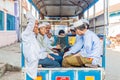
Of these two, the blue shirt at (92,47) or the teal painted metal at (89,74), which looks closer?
the teal painted metal at (89,74)

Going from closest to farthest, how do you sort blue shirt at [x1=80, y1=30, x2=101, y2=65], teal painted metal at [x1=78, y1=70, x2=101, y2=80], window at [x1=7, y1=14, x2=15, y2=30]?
teal painted metal at [x1=78, y1=70, x2=101, y2=80], blue shirt at [x1=80, y1=30, x2=101, y2=65], window at [x1=7, y1=14, x2=15, y2=30]

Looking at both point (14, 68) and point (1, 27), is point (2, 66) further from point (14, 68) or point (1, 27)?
point (1, 27)

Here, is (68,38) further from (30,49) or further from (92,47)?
(30,49)

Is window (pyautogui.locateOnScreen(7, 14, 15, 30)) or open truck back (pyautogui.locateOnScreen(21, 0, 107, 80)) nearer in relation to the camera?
open truck back (pyautogui.locateOnScreen(21, 0, 107, 80))

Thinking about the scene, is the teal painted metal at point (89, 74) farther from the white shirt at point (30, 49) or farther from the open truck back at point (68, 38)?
the white shirt at point (30, 49)

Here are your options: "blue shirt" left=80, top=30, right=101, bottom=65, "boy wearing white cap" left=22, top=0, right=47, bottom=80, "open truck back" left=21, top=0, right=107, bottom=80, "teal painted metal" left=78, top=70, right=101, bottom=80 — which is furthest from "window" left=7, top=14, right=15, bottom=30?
"teal painted metal" left=78, top=70, right=101, bottom=80

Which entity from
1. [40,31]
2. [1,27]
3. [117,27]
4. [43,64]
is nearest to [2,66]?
[40,31]

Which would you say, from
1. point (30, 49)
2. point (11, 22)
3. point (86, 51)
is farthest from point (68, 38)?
point (11, 22)

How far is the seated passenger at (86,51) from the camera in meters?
4.21

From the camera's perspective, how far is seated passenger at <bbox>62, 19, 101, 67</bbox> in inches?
166

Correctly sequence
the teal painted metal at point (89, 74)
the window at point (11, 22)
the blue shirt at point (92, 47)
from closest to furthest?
the teal painted metal at point (89, 74), the blue shirt at point (92, 47), the window at point (11, 22)

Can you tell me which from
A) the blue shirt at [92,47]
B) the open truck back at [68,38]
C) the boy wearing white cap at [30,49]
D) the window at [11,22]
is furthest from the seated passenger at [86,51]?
the window at [11,22]

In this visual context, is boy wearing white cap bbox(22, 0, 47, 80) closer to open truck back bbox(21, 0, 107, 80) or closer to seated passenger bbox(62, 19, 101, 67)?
open truck back bbox(21, 0, 107, 80)

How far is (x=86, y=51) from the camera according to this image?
14.1 ft
